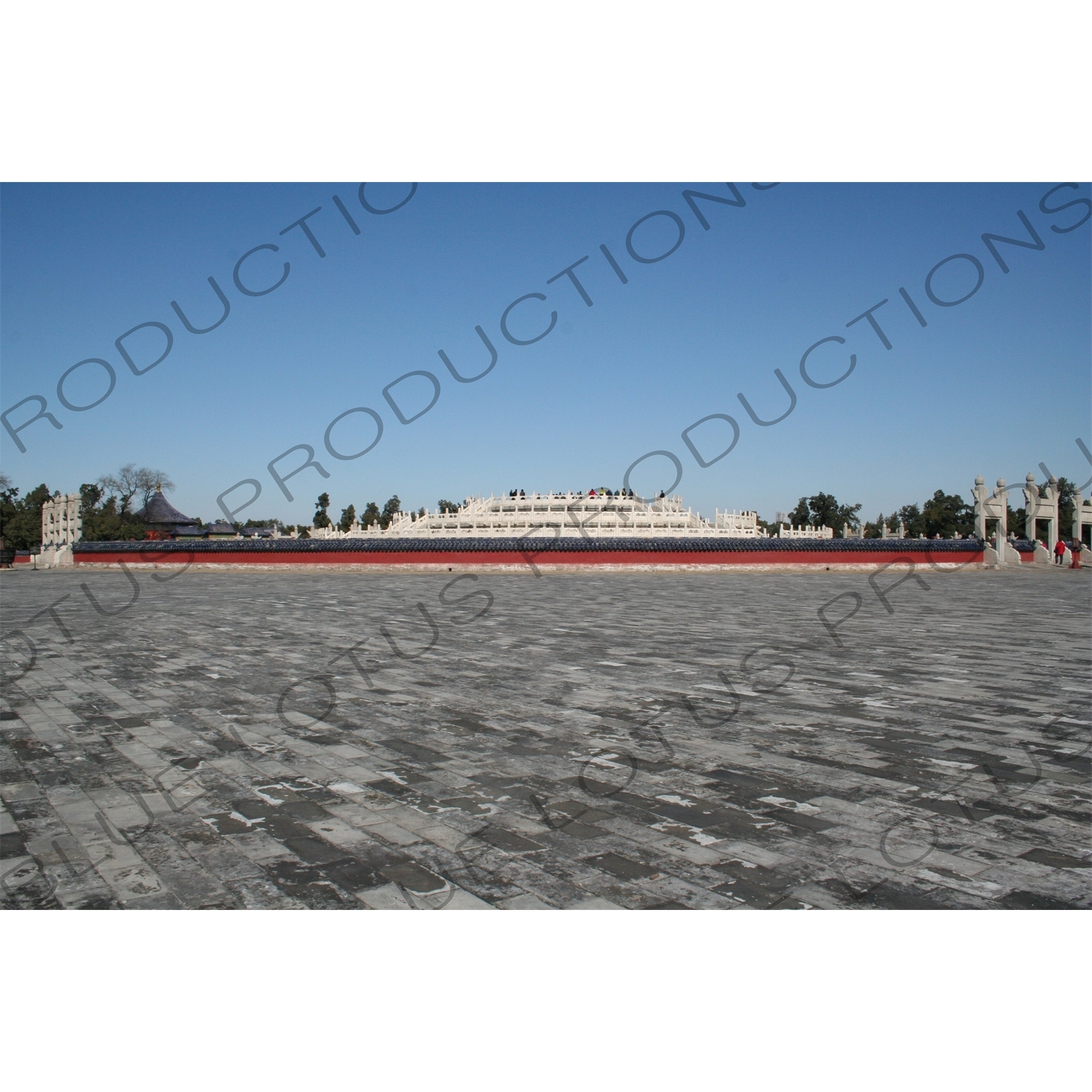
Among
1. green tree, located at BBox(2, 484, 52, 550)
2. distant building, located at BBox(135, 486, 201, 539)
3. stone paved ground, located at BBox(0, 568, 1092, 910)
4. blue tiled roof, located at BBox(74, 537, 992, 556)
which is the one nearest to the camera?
stone paved ground, located at BBox(0, 568, 1092, 910)

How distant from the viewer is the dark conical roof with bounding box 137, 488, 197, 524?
5731 centimetres

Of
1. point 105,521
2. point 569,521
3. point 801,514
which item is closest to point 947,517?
point 801,514

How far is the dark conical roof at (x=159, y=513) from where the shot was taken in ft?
188

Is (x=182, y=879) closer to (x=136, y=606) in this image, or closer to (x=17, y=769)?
(x=17, y=769)

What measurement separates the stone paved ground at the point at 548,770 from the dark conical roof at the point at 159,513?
5256 cm

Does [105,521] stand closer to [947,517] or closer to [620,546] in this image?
[620,546]

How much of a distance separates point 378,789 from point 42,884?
4.78ft

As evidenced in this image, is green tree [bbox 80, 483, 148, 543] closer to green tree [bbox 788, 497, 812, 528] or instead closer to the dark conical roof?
the dark conical roof

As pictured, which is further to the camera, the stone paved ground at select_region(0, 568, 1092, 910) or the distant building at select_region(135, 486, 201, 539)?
the distant building at select_region(135, 486, 201, 539)

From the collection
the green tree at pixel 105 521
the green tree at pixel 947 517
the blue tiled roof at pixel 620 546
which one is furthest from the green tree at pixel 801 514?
the green tree at pixel 105 521

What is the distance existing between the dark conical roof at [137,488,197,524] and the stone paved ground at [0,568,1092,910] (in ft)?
172

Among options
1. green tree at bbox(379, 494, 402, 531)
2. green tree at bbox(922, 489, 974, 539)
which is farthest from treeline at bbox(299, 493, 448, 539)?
green tree at bbox(922, 489, 974, 539)

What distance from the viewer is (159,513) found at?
5797 centimetres

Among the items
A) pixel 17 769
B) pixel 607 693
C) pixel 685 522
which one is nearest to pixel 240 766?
pixel 17 769
